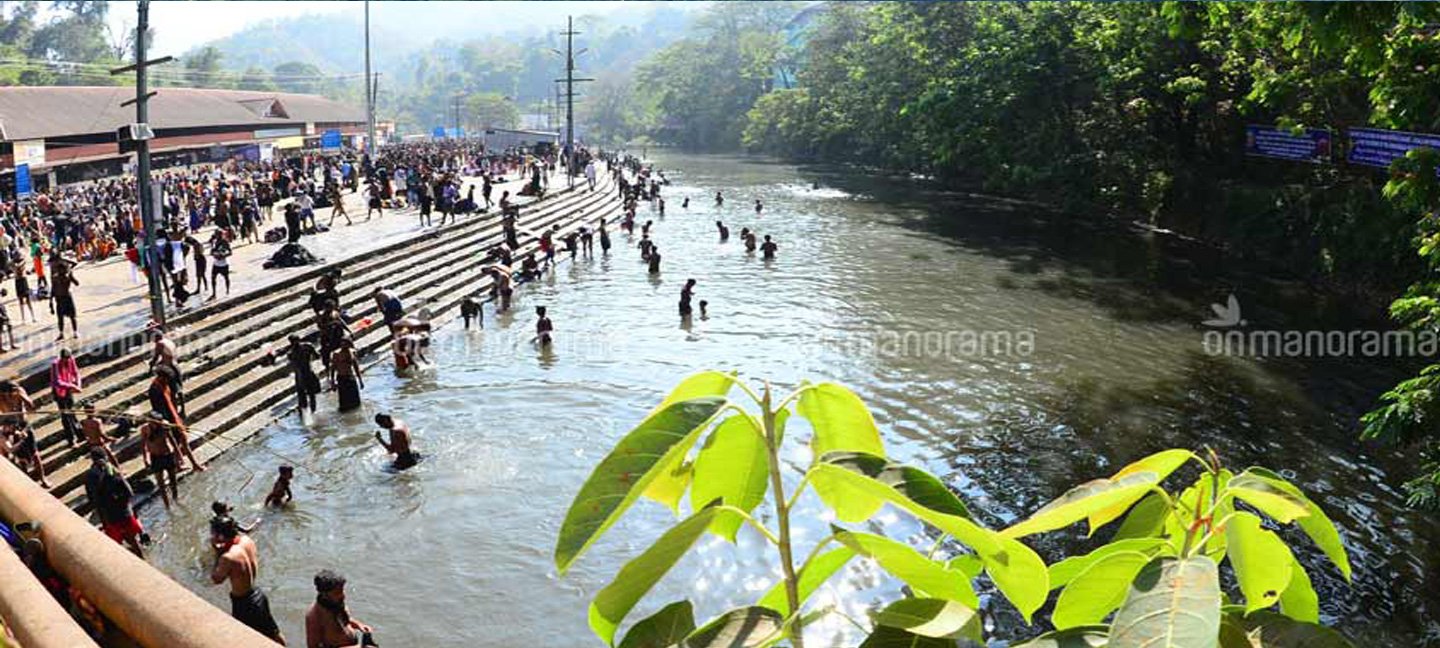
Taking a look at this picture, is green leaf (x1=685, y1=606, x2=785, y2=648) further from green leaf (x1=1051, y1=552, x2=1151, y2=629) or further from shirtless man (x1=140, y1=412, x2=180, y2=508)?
shirtless man (x1=140, y1=412, x2=180, y2=508)

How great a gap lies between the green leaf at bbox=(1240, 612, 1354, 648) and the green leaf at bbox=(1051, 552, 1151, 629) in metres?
0.19

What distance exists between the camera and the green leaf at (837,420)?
55.6 inches

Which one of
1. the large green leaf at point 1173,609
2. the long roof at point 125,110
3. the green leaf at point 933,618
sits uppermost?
the long roof at point 125,110

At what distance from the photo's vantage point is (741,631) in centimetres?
131

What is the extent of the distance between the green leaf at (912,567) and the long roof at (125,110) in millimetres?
23685

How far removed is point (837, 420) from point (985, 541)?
0.29 meters

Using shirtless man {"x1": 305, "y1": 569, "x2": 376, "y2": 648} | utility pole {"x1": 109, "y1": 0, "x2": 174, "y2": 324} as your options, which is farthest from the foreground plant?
utility pole {"x1": 109, "y1": 0, "x2": 174, "y2": 324}

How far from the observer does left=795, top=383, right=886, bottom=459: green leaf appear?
1.41m

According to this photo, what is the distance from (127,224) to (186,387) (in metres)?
11.8

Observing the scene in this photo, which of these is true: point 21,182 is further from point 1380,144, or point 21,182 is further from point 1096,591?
point 1380,144

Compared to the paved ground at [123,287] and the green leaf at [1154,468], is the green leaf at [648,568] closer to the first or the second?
the green leaf at [1154,468]

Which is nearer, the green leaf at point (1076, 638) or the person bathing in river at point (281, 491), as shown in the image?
the green leaf at point (1076, 638)

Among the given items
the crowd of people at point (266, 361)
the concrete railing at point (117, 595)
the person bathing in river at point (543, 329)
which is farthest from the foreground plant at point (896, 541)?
the person bathing in river at point (543, 329)

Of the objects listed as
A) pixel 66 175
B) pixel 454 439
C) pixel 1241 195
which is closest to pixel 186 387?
pixel 454 439
